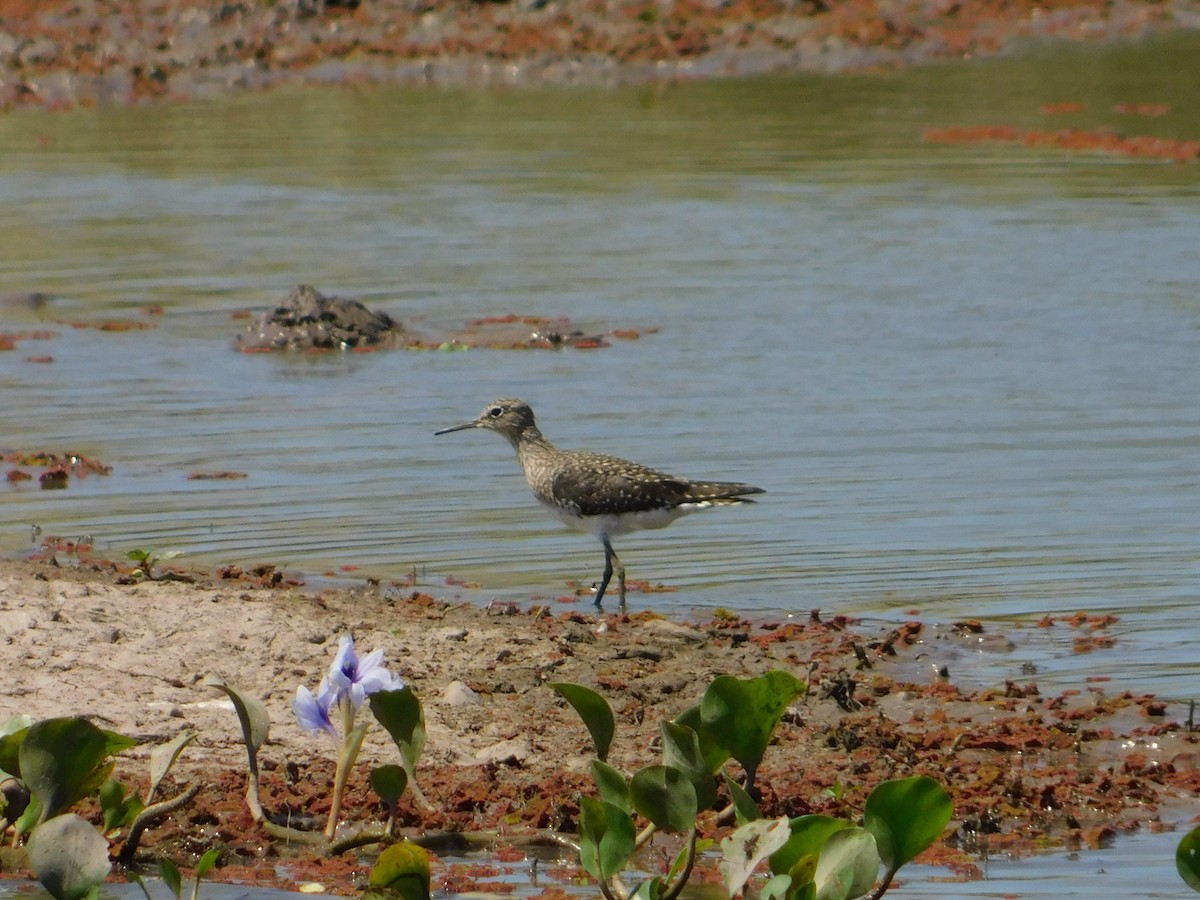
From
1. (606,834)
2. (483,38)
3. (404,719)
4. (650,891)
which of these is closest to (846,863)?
(650,891)

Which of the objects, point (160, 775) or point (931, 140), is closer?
point (160, 775)

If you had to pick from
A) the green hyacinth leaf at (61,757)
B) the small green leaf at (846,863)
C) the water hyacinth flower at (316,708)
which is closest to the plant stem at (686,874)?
the small green leaf at (846,863)

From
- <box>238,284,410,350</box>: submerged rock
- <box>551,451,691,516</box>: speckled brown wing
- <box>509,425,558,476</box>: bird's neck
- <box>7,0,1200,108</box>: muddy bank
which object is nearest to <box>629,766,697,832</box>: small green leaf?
<box>551,451,691,516</box>: speckled brown wing

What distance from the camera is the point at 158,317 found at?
18.9m

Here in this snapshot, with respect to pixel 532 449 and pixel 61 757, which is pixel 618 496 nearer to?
pixel 532 449

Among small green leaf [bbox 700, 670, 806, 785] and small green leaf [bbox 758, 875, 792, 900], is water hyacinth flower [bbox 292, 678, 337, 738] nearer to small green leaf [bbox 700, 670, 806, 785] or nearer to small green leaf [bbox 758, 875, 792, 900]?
small green leaf [bbox 700, 670, 806, 785]

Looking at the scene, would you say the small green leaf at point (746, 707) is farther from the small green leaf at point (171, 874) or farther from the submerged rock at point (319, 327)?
the submerged rock at point (319, 327)

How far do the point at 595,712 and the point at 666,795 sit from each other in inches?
18.5

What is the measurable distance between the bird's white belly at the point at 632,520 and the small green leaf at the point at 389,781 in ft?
14.0

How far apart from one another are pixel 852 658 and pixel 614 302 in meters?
10.6

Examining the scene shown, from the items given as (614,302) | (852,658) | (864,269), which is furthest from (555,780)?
(864,269)

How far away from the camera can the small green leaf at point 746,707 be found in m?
6.14

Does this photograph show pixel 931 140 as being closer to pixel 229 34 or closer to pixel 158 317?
pixel 158 317

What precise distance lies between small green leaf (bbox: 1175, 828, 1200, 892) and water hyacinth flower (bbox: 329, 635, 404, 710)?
227 cm
